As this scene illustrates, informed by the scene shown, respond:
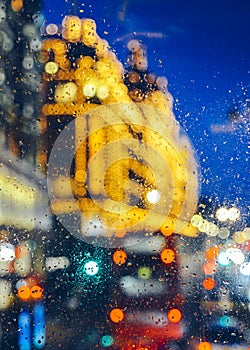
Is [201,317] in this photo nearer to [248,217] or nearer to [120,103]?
[248,217]

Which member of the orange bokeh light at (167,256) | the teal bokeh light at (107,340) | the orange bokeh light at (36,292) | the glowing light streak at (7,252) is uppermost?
the orange bokeh light at (167,256)

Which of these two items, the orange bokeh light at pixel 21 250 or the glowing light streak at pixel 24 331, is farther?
the orange bokeh light at pixel 21 250

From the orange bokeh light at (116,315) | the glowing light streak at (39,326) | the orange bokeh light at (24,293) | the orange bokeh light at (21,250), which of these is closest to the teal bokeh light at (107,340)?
the orange bokeh light at (116,315)

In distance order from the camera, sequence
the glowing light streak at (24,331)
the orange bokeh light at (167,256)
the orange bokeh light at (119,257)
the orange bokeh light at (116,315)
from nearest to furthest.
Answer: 1. the glowing light streak at (24,331)
2. the orange bokeh light at (116,315)
3. the orange bokeh light at (119,257)
4. the orange bokeh light at (167,256)

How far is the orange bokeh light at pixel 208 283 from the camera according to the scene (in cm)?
240

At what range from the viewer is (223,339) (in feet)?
7.12

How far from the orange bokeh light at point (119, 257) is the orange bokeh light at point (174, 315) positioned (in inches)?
15.4

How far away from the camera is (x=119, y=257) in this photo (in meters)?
2.35

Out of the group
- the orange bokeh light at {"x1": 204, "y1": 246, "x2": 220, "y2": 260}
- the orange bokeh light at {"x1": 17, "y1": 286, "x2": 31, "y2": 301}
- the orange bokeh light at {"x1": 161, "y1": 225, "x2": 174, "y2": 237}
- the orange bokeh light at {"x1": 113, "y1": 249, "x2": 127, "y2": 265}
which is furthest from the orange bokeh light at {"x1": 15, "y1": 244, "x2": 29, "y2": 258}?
the orange bokeh light at {"x1": 204, "y1": 246, "x2": 220, "y2": 260}

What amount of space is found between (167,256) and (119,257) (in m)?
0.35

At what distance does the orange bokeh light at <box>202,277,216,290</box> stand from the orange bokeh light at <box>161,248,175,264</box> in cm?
23

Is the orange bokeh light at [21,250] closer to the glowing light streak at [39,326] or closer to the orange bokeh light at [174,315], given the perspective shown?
the glowing light streak at [39,326]

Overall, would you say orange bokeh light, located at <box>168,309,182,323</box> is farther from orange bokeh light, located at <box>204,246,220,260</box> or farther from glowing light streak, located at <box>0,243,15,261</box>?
glowing light streak, located at <box>0,243,15,261</box>

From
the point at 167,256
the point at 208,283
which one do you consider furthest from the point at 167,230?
the point at 208,283
